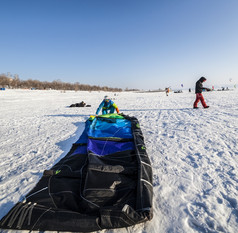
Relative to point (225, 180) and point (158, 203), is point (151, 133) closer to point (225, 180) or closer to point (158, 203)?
point (225, 180)

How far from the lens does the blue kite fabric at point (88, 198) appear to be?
4.33 ft

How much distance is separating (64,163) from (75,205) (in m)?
0.95

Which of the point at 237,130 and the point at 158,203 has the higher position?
the point at 237,130

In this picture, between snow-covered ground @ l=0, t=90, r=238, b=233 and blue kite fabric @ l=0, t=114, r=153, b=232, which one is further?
snow-covered ground @ l=0, t=90, r=238, b=233

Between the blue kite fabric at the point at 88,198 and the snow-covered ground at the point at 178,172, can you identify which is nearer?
the blue kite fabric at the point at 88,198

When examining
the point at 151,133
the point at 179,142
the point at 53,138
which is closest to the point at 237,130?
the point at 179,142

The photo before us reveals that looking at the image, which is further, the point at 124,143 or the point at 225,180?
the point at 124,143

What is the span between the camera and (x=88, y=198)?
1.57 m

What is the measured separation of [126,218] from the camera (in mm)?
1331

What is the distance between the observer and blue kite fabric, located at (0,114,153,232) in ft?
4.33

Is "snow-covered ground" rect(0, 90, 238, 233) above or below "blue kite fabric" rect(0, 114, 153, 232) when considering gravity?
below

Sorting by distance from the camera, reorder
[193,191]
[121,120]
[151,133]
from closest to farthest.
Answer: [193,191] < [151,133] < [121,120]

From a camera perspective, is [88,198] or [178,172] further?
[178,172]

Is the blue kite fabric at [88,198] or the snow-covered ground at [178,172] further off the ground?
the blue kite fabric at [88,198]
